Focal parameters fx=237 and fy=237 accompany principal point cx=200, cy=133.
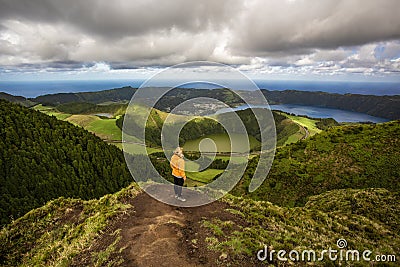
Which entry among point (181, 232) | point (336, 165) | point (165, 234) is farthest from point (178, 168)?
point (336, 165)

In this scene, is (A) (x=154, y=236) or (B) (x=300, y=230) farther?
(B) (x=300, y=230)

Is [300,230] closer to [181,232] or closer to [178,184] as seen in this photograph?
[181,232]

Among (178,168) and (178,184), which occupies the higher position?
(178,168)

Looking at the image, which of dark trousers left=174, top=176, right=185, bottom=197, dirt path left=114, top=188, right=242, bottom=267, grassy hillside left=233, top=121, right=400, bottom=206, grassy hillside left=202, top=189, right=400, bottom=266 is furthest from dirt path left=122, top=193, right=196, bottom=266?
grassy hillside left=233, top=121, right=400, bottom=206

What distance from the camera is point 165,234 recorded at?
1197 centimetres

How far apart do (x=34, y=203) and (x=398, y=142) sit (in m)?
81.8

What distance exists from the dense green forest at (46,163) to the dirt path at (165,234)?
188ft

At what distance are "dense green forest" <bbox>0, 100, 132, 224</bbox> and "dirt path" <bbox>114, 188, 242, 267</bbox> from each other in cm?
5728

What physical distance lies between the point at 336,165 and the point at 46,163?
78.2 meters

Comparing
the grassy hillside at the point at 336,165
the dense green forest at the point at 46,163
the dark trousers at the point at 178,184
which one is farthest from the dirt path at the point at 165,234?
the dense green forest at the point at 46,163

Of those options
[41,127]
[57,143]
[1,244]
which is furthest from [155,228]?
[41,127]

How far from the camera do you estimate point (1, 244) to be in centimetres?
1580

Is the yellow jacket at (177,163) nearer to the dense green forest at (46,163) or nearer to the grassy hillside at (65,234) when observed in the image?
the grassy hillside at (65,234)

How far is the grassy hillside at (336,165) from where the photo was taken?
115 feet
